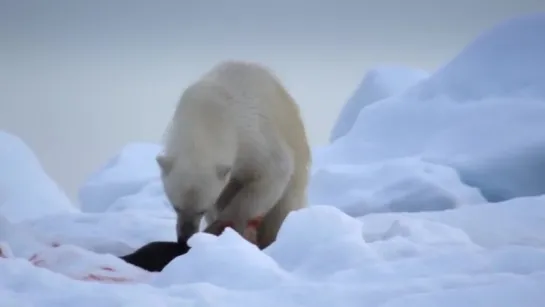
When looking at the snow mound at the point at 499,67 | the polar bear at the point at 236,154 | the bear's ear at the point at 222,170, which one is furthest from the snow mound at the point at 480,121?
the bear's ear at the point at 222,170

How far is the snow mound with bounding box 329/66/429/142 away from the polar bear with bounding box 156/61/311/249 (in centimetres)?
939

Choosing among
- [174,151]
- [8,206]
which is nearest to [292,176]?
[174,151]

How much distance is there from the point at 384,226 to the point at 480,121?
4.71 m

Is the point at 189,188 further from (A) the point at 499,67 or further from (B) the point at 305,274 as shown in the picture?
(A) the point at 499,67

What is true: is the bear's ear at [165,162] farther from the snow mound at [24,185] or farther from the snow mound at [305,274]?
the snow mound at [24,185]

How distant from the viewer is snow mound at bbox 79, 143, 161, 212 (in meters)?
12.6

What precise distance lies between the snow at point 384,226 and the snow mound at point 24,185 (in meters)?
0.07

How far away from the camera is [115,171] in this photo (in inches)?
576

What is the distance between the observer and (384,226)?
4.44 m

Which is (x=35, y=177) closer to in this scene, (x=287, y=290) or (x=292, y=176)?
(x=292, y=176)

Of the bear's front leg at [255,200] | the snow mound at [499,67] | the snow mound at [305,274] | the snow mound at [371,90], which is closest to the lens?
the snow mound at [305,274]

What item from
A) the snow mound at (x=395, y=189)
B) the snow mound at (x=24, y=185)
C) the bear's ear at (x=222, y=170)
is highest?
the snow mound at (x=24, y=185)

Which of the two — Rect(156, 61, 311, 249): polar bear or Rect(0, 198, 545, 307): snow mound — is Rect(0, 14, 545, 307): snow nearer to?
Rect(0, 198, 545, 307): snow mound

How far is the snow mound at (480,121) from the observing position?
802 centimetres
